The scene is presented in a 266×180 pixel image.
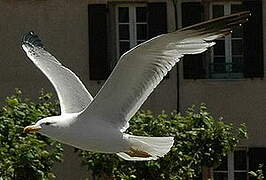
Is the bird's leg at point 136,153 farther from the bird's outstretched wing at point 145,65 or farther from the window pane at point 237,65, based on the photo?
the window pane at point 237,65

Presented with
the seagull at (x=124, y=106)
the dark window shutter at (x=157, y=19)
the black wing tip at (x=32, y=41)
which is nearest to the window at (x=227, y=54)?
the dark window shutter at (x=157, y=19)

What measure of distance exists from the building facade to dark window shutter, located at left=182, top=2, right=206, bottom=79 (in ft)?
0.04

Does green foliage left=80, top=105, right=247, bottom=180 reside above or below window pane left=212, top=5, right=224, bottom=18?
below

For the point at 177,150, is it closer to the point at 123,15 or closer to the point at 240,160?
the point at 240,160

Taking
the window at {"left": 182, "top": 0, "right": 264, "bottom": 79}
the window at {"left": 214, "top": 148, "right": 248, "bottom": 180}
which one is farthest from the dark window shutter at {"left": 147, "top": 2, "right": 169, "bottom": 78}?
the window at {"left": 214, "top": 148, "right": 248, "bottom": 180}

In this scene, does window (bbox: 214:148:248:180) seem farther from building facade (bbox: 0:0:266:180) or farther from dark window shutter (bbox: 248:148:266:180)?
dark window shutter (bbox: 248:148:266:180)

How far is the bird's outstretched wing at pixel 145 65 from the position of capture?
498 centimetres

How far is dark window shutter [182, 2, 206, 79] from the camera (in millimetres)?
14328

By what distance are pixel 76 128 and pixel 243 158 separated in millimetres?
9221

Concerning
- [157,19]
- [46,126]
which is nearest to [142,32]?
[157,19]

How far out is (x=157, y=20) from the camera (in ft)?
47.6

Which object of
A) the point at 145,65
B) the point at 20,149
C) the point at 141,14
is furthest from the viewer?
the point at 141,14

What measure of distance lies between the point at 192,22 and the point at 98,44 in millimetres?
1295

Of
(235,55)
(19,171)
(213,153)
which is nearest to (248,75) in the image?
(235,55)
